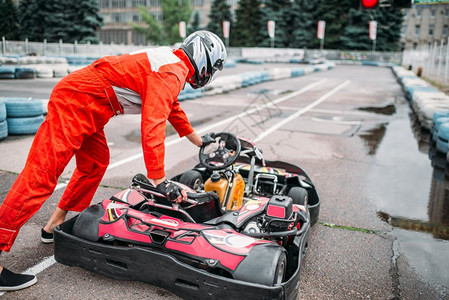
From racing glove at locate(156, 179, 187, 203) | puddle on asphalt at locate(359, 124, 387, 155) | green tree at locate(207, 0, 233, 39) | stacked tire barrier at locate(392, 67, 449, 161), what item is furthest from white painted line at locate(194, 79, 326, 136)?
green tree at locate(207, 0, 233, 39)

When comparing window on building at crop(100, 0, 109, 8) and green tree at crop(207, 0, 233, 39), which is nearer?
green tree at crop(207, 0, 233, 39)

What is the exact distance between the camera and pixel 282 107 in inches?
481

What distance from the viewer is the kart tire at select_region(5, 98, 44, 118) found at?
7245 millimetres

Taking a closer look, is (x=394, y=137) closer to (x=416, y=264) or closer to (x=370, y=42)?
(x=416, y=264)

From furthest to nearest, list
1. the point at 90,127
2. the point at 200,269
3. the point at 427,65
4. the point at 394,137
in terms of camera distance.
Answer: the point at 427,65
the point at 394,137
the point at 90,127
the point at 200,269

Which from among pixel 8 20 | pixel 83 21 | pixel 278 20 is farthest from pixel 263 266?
pixel 8 20

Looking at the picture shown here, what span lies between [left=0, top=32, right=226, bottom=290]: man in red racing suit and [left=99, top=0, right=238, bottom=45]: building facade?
80934mm

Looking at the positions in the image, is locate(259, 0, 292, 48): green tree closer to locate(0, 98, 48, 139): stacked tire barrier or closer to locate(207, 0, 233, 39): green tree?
locate(207, 0, 233, 39): green tree

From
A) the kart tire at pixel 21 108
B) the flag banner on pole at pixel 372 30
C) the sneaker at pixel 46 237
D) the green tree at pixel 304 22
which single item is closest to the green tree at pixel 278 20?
the green tree at pixel 304 22

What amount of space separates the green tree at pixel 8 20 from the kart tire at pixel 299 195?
5659 cm

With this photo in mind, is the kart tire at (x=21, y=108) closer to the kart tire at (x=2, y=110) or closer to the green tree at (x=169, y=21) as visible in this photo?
the kart tire at (x=2, y=110)

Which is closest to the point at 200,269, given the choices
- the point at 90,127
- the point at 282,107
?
the point at 90,127

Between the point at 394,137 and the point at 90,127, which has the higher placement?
the point at 90,127

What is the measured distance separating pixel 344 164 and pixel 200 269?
14.3ft
